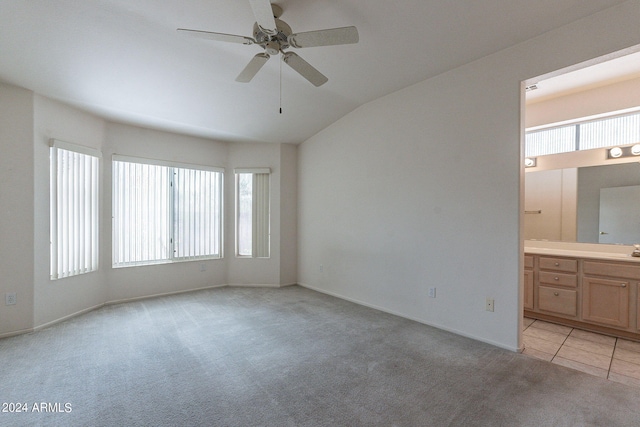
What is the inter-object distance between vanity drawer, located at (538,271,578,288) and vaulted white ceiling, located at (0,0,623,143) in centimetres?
261

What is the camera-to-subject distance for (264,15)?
1774 mm

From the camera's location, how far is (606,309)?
303 cm

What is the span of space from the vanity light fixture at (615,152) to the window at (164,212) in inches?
223

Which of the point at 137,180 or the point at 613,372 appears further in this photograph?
the point at 137,180

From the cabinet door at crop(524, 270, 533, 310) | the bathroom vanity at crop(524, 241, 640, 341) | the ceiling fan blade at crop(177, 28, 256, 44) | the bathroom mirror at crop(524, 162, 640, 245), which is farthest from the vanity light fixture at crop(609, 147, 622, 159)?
the ceiling fan blade at crop(177, 28, 256, 44)

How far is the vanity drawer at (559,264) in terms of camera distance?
3.24 meters

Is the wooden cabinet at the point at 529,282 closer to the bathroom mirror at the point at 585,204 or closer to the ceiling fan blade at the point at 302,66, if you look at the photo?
the bathroom mirror at the point at 585,204

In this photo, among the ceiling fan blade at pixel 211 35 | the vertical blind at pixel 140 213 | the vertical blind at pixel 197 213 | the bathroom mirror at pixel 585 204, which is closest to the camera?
the ceiling fan blade at pixel 211 35

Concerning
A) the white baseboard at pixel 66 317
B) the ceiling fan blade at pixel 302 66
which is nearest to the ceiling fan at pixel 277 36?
the ceiling fan blade at pixel 302 66

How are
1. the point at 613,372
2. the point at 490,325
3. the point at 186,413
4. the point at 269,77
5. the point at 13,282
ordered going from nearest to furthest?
the point at 186,413 < the point at 613,372 < the point at 490,325 < the point at 13,282 < the point at 269,77

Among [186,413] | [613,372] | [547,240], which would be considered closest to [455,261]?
[613,372]

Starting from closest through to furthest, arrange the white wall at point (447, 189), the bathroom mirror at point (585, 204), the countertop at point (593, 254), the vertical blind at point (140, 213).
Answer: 1. the white wall at point (447, 189)
2. the countertop at point (593, 254)
3. the bathroom mirror at point (585, 204)
4. the vertical blind at point (140, 213)

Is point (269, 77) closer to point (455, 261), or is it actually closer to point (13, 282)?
point (455, 261)

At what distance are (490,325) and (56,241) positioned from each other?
4.97 metres
